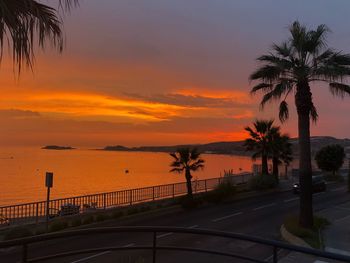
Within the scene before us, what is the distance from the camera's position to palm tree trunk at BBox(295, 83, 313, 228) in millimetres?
20438

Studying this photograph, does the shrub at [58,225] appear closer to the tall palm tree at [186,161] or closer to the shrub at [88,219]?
the shrub at [88,219]

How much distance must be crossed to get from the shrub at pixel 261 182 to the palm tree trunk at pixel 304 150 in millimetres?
15076

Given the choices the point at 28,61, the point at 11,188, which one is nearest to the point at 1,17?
the point at 28,61

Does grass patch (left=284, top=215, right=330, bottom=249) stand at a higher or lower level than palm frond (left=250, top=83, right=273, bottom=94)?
→ lower

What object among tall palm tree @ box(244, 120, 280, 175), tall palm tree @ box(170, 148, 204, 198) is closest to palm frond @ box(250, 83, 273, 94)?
tall palm tree @ box(170, 148, 204, 198)

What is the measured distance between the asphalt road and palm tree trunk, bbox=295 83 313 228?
150cm

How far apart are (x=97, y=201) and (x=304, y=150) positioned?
10.8m

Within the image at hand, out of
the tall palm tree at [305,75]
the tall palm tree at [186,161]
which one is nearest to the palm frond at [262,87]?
the tall palm tree at [305,75]

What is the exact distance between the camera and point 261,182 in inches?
1428

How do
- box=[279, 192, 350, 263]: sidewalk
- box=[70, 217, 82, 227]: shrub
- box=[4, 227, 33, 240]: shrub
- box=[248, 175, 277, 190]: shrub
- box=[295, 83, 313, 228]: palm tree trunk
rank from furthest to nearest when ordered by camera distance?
box=[248, 175, 277, 190]: shrub < box=[70, 217, 82, 227]: shrub < box=[295, 83, 313, 228]: palm tree trunk < box=[4, 227, 33, 240]: shrub < box=[279, 192, 350, 263]: sidewalk

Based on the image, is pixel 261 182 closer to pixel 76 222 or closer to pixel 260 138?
pixel 260 138

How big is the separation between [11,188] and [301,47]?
5760cm

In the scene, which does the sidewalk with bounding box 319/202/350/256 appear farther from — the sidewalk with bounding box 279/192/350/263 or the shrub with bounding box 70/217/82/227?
the shrub with bounding box 70/217/82/227

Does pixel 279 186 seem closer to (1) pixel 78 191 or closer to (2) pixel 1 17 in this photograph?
(1) pixel 78 191
